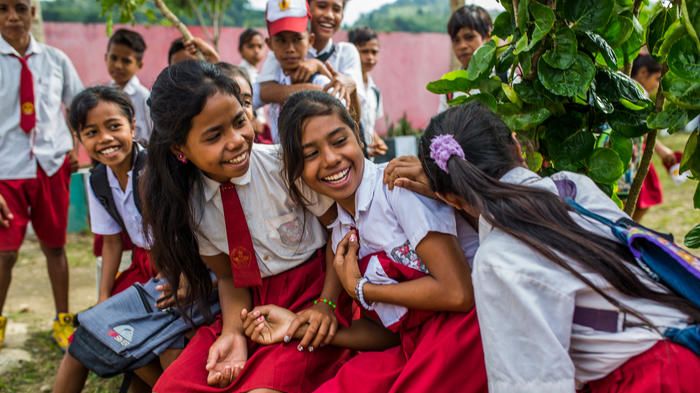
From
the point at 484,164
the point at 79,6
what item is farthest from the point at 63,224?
the point at 79,6

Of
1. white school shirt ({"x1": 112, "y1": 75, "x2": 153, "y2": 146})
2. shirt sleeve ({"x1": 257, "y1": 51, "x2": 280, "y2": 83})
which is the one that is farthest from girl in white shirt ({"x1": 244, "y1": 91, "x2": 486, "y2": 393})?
white school shirt ({"x1": 112, "y1": 75, "x2": 153, "y2": 146})

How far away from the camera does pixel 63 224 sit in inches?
144

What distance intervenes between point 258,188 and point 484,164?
2.85 feet

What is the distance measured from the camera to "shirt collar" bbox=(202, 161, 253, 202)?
2094mm

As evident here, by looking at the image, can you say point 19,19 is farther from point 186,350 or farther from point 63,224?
point 186,350

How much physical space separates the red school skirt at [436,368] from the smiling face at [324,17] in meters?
2.26

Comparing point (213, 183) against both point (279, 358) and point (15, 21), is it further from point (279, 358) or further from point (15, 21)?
point (15, 21)

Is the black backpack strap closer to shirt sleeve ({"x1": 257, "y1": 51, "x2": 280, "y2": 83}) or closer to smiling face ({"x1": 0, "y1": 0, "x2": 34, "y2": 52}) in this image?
shirt sleeve ({"x1": 257, "y1": 51, "x2": 280, "y2": 83})

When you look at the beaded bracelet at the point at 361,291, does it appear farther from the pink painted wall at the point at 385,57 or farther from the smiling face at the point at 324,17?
the pink painted wall at the point at 385,57

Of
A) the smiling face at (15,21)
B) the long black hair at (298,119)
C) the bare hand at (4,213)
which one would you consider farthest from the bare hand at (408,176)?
the smiling face at (15,21)

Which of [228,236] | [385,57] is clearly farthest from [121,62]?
[385,57]

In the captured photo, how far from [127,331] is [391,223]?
3.59 ft

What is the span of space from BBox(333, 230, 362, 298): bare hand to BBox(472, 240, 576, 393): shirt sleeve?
56 cm

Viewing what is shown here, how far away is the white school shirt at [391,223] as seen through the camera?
1724mm
